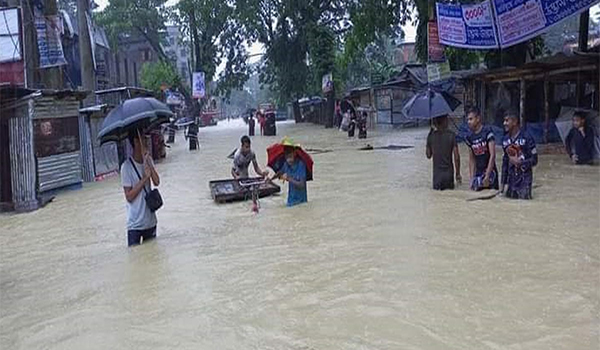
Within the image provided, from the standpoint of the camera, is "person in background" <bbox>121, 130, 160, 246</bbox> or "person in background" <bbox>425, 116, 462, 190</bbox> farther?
"person in background" <bbox>425, 116, 462, 190</bbox>

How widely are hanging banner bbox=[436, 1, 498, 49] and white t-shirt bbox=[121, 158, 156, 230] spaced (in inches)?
406

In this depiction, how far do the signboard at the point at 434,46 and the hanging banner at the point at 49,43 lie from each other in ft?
32.7

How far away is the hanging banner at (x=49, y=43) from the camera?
16.9 meters

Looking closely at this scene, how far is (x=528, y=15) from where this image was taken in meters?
13.6

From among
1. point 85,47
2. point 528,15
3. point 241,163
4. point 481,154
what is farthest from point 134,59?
point 481,154

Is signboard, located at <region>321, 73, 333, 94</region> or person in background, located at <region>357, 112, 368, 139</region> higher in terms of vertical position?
signboard, located at <region>321, 73, 333, 94</region>

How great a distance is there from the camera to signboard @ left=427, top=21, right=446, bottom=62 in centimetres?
1611

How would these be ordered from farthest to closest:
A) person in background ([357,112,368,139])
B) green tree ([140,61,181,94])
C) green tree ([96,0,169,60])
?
1. green tree ([96,0,169,60])
2. green tree ([140,61,181,94])
3. person in background ([357,112,368,139])

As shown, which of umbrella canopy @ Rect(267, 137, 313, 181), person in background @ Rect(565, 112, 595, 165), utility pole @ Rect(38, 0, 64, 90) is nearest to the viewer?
umbrella canopy @ Rect(267, 137, 313, 181)

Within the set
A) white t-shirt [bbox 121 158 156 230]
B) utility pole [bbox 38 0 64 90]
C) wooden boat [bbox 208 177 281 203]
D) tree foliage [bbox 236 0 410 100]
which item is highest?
tree foliage [bbox 236 0 410 100]

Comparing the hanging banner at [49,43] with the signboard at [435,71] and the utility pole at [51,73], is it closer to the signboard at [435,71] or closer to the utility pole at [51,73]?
the utility pole at [51,73]

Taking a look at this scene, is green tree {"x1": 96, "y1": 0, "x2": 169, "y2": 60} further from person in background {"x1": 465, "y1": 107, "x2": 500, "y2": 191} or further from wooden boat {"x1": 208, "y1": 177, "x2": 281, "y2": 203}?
person in background {"x1": 465, "y1": 107, "x2": 500, "y2": 191}

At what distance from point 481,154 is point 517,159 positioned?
3.12ft

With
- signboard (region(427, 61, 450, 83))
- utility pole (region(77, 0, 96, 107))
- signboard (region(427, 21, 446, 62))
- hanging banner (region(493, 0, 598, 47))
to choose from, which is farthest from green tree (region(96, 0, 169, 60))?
hanging banner (region(493, 0, 598, 47))
